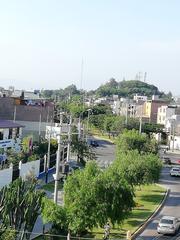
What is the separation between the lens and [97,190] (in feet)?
92.6

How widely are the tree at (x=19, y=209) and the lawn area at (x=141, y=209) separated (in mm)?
4850

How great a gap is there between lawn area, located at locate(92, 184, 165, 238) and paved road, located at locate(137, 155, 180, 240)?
0.66m

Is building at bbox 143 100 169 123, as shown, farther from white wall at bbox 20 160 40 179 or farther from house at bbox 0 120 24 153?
white wall at bbox 20 160 40 179

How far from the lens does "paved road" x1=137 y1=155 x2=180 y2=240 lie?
106 ft

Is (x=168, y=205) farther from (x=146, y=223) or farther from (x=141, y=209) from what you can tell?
(x=146, y=223)

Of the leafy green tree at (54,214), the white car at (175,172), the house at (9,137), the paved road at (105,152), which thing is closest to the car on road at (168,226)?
the leafy green tree at (54,214)

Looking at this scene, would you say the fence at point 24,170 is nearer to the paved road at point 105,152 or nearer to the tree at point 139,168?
the tree at point 139,168

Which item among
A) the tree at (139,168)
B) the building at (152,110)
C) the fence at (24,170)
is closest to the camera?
the fence at (24,170)

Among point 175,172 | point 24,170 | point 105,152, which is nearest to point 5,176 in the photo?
point 24,170

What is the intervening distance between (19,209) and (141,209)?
47.9ft

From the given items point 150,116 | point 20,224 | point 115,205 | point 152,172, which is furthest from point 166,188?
point 150,116

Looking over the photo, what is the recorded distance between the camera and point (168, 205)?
4272 centimetres

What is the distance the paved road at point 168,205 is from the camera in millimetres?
32244

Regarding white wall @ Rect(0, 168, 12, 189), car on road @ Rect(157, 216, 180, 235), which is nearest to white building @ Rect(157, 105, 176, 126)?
white wall @ Rect(0, 168, 12, 189)
